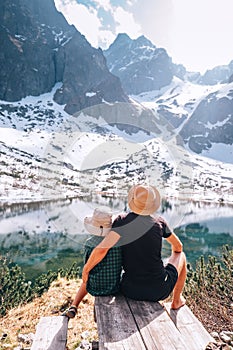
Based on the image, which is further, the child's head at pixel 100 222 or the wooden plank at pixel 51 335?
the child's head at pixel 100 222

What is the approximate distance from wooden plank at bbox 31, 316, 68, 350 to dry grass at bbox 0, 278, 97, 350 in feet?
4.65

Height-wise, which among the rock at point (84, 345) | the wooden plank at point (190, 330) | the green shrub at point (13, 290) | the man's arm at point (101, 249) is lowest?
the green shrub at point (13, 290)

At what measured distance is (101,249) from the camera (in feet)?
11.6

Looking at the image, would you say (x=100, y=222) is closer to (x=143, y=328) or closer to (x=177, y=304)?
(x=143, y=328)

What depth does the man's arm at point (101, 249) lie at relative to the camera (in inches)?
137

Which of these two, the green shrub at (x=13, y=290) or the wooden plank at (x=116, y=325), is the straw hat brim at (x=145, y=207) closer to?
the wooden plank at (x=116, y=325)

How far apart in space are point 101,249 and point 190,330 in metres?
1.28

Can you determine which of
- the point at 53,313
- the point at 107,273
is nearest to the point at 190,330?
the point at 107,273

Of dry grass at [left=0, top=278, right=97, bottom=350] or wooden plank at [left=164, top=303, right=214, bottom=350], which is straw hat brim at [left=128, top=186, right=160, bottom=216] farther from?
dry grass at [left=0, top=278, right=97, bottom=350]

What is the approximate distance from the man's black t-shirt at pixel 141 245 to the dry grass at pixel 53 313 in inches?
84.9

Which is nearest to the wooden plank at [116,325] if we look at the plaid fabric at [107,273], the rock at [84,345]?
the plaid fabric at [107,273]

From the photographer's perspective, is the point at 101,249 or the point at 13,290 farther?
the point at 13,290

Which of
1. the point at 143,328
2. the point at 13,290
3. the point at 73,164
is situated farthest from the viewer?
the point at 73,164

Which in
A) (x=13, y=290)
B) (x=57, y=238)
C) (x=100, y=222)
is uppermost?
(x=100, y=222)
